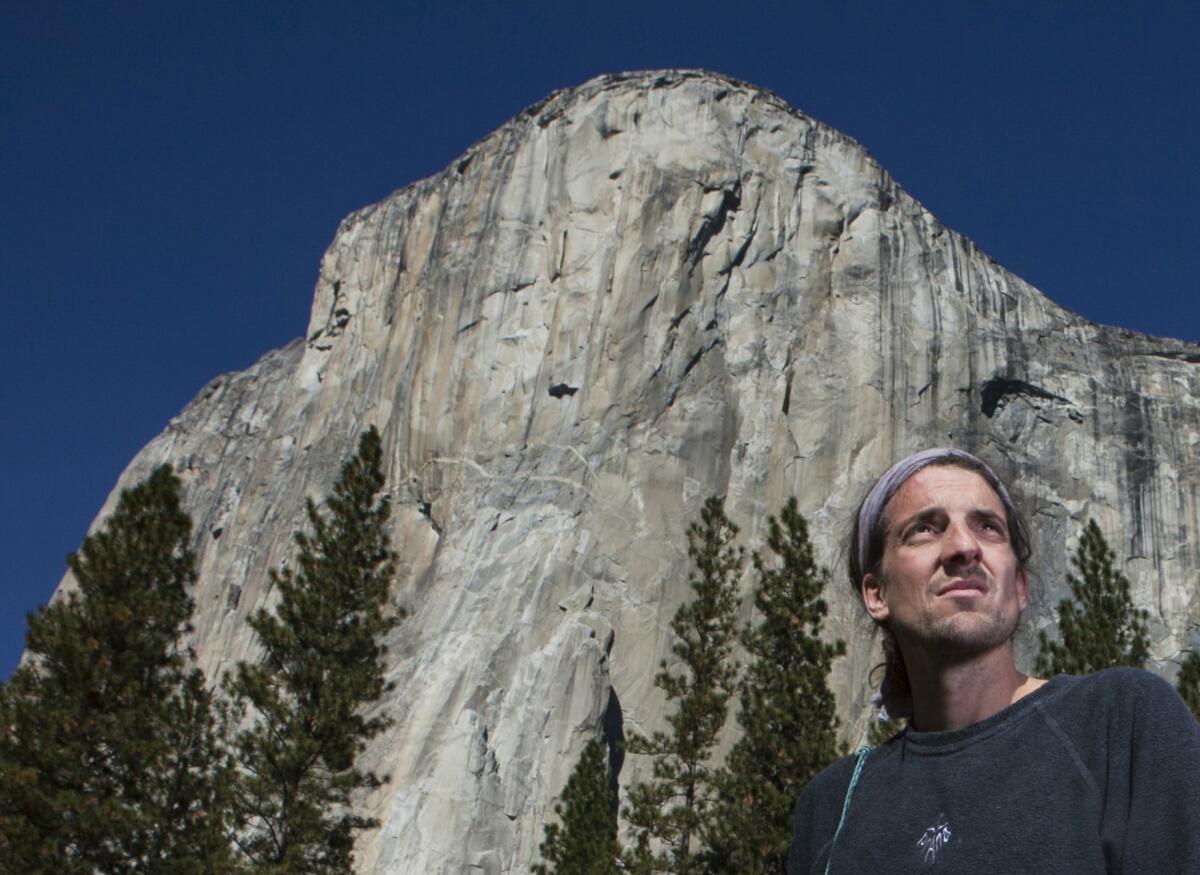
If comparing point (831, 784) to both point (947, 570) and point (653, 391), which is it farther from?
point (653, 391)

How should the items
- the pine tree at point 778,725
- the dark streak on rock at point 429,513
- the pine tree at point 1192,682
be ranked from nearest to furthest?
the pine tree at point 778,725, the pine tree at point 1192,682, the dark streak on rock at point 429,513

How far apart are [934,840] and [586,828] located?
2950cm

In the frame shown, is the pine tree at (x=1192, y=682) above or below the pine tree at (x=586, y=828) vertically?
above

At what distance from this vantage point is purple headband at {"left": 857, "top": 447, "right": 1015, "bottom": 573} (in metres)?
2.95

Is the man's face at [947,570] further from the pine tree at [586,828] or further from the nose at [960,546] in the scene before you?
the pine tree at [586,828]

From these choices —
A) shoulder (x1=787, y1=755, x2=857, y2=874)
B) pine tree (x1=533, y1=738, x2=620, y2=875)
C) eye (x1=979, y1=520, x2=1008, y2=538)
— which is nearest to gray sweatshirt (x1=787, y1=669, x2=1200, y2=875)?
shoulder (x1=787, y1=755, x2=857, y2=874)

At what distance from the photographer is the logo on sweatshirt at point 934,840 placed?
242 cm

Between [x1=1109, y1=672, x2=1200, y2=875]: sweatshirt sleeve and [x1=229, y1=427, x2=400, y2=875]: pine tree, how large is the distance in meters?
20.3

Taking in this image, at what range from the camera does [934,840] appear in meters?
2.45

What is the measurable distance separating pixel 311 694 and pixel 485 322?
3484 centimetres

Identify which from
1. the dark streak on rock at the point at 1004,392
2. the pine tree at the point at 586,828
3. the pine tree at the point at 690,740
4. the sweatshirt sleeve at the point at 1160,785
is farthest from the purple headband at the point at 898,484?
the dark streak on rock at the point at 1004,392

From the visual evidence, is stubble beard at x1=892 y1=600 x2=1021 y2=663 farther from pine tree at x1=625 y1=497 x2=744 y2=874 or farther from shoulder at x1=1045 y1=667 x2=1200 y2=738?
pine tree at x1=625 y1=497 x2=744 y2=874

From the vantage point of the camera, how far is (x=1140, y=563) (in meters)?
57.7

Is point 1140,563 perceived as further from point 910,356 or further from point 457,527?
point 457,527
